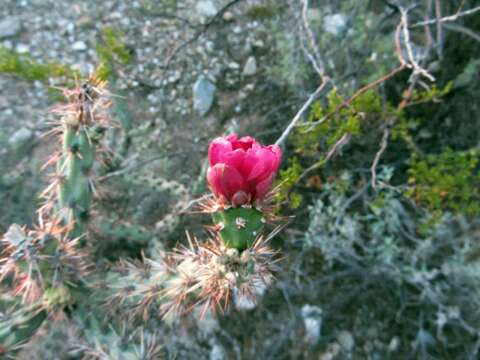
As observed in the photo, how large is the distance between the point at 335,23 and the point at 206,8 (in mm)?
777

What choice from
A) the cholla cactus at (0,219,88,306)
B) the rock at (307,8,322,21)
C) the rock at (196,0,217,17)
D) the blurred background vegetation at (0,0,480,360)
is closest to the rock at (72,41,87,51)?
the blurred background vegetation at (0,0,480,360)

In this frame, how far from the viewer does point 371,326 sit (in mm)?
2568

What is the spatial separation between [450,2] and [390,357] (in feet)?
6.00

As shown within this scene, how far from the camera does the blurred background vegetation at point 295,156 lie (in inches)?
93.9

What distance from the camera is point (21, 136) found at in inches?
113

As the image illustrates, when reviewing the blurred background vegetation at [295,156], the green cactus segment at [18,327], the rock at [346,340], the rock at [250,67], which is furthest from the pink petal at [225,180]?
the rock at [250,67]

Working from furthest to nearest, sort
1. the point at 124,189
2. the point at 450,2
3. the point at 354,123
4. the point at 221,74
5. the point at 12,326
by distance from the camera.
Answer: the point at 221,74 → the point at 450,2 → the point at 124,189 → the point at 354,123 → the point at 12,326

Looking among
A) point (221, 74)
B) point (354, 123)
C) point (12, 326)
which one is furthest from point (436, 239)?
point (12, 326)

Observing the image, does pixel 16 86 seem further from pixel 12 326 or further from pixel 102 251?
Result: pixel 12 326

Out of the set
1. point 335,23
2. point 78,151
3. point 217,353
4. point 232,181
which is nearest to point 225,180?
point 232,181

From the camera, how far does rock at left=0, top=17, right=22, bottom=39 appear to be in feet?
10.5

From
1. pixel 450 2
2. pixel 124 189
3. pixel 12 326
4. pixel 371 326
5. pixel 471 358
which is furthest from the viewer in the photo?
pixel 450 2

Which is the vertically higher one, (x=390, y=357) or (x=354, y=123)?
(x=354, y=123)

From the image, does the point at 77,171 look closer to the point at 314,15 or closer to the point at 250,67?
the point at 250,67
